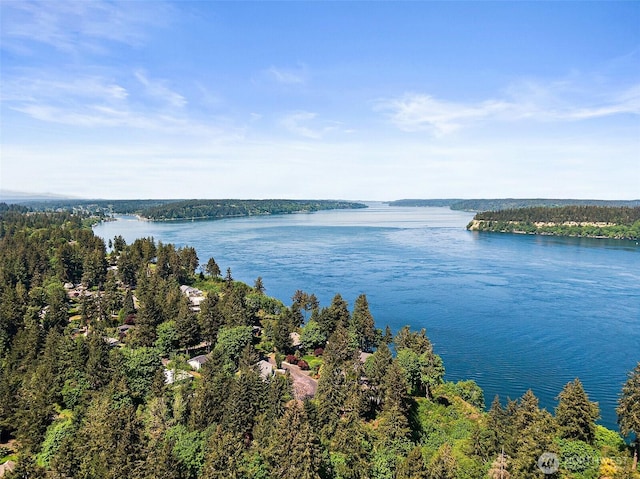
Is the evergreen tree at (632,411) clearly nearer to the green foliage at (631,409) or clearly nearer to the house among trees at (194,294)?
the green foliage at (631,409)

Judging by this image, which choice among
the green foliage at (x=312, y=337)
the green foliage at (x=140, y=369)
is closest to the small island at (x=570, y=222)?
the green foliage at (x=312, y=337)

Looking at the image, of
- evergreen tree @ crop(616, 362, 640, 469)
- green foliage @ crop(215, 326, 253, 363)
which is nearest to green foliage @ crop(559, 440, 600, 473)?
evergreen tree @ crop(616, 362, 640, 469)

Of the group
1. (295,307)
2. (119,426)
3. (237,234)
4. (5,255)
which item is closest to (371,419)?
(119,426)

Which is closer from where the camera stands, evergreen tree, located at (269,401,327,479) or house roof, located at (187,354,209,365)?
evergreen tree, located at (269,401,327,479)

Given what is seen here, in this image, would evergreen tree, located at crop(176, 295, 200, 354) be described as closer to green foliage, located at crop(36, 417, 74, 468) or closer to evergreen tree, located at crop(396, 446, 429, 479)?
green foliage, located at crop(36, 417, 74, 468)

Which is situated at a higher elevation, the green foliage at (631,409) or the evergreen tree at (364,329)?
the green foliage at (631,409)

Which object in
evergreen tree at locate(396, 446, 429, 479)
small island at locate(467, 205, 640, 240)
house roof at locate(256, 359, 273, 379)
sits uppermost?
small island at locate(467, 205, 640, 240)

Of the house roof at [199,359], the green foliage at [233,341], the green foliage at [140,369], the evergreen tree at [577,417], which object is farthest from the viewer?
the green foliage at [233,341]

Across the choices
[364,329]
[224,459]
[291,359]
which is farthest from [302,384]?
[224,459]

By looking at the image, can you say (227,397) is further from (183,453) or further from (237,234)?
(237,234)
